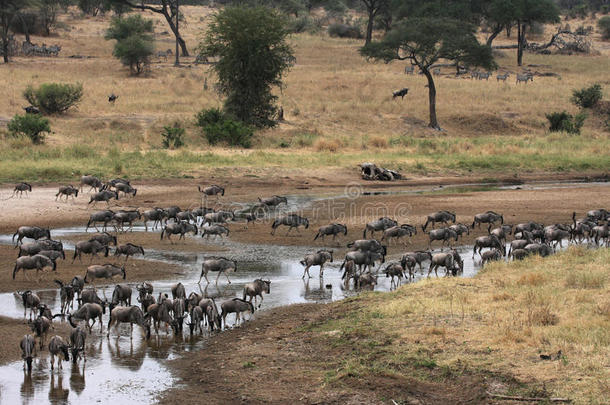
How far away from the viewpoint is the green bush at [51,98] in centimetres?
4322

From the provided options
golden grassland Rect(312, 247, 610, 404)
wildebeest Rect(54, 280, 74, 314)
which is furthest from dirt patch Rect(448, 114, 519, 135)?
wildebeest Rect(54, 280, 74, 314)

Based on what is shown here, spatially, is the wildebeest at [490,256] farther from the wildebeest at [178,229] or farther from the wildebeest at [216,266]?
the wildebeest at [178,229]

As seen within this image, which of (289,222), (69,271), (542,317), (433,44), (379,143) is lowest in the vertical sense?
(69,271)

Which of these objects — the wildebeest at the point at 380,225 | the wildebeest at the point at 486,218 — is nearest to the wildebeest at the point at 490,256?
the wildebeest at the point at 380,225

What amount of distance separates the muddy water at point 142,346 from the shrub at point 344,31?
68.4 m

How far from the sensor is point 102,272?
1568cm

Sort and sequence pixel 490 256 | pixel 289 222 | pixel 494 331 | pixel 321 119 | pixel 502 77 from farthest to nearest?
pixel 502 77
pixel 321 119
pixel 289 222
pixel 490 256
pixel 494 331

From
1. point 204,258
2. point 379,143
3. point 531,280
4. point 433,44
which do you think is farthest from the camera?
point 433,44

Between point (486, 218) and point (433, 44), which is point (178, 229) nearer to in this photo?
point (486, 218)

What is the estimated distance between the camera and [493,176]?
3691 centimetres

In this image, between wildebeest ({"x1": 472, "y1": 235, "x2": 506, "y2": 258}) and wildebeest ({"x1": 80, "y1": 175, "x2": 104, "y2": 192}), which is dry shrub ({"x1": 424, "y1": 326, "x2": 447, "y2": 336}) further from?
wildebeest ({"x1": 80, "y1": 175, "x2": 104, "y2": 192})

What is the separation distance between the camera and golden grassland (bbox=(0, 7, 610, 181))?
1368 inches

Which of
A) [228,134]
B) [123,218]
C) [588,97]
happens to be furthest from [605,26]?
[123,218]

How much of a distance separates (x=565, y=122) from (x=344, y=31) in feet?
129
